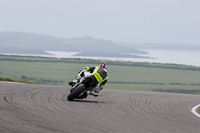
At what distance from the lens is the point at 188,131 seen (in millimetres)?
10352

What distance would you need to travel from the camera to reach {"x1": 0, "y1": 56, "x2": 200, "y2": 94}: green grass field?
13425cm

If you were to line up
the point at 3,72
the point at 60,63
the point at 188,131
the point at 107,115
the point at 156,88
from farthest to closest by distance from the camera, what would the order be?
the point at 60,63, the point at 3,72, the point at 156,88, the point at 107,115, the point at 188,131

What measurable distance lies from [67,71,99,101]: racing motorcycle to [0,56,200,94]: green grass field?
104693mm

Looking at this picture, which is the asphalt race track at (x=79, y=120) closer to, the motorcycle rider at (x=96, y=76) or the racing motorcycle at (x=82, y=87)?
the racing motorcycle at (x=82, y=87)

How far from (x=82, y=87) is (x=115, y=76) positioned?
142072 mm

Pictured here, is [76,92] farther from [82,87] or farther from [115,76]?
[115,76]

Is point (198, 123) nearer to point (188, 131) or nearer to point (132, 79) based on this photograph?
point (188, 131)

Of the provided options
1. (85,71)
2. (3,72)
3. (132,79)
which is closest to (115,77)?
(132,79)

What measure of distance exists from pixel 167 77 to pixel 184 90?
114ft

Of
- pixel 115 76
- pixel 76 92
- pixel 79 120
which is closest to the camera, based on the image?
pixel 79 120

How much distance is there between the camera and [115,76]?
517ft

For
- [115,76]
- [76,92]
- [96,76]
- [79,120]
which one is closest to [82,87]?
[76,92]

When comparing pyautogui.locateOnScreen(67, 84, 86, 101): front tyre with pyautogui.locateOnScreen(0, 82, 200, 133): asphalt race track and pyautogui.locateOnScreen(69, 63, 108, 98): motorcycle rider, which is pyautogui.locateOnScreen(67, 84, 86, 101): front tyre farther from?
pyautogui.locateOnScreen(0, 82, 200, 133): asphalt race track

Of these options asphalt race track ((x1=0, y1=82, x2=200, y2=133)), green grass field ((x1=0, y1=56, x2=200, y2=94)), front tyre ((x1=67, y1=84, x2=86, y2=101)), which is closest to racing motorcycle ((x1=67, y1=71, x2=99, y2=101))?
front tyre ((x1=67, y1=84, x2=86, y2=101))
